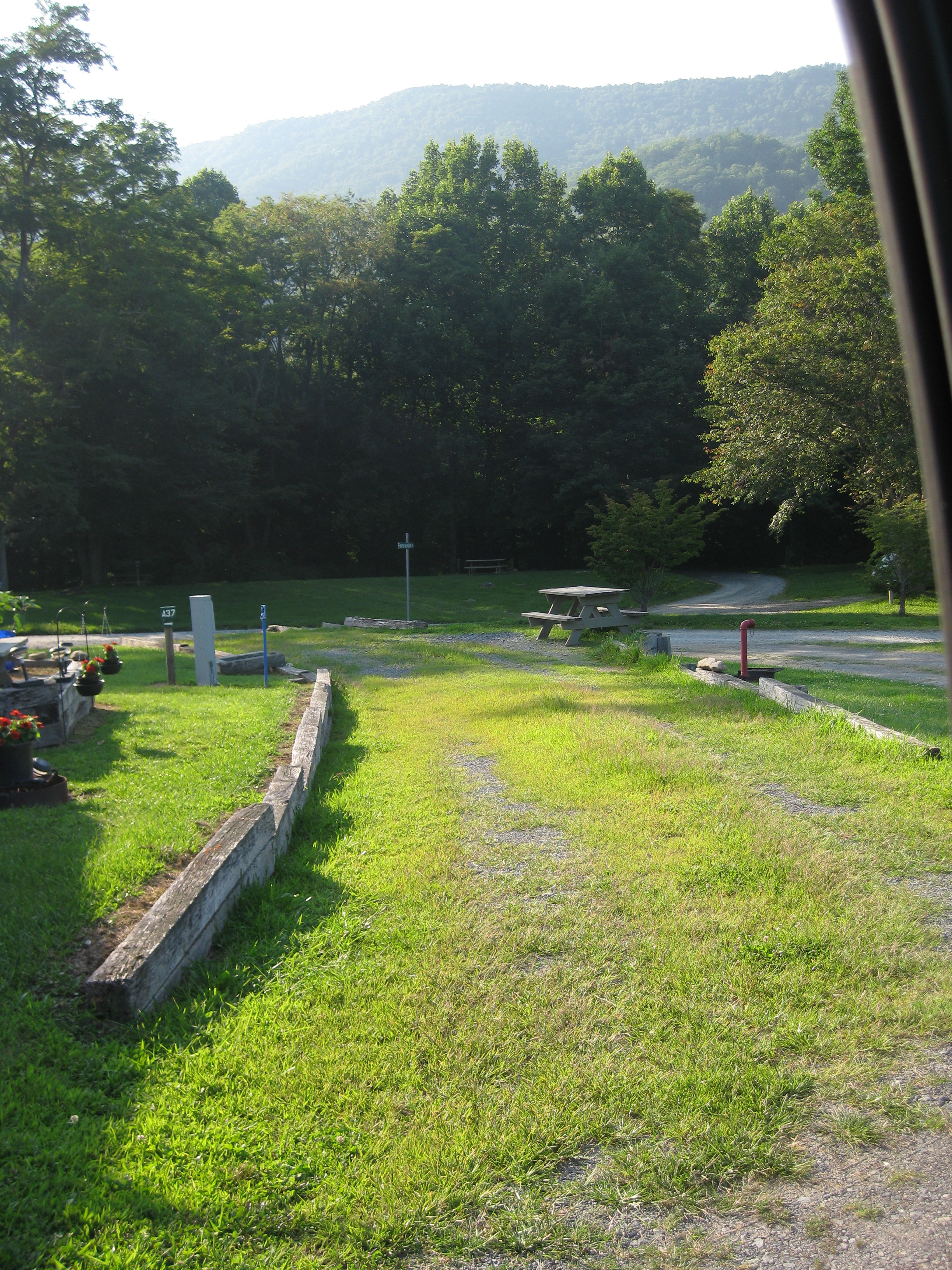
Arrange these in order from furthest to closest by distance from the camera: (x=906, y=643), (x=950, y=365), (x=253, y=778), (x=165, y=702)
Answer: (x=906, y=643)
(x=165, y=702)
(x=253, y=778)
(x=950, y=365)

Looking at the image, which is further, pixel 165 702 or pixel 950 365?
pixel 165 702

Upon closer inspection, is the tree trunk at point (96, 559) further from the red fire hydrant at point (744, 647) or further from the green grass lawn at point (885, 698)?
the red fire hydrant at point (744, 647)

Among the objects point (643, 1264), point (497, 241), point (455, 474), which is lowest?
point (643, 1264)

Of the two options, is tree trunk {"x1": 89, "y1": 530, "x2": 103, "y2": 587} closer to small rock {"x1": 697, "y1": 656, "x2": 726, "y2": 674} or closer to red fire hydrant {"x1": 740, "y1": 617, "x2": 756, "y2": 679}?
small rock {"x1": 697, "y1": 656, "x2": 726, "y2": 674}

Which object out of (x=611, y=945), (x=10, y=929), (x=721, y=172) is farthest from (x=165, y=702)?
(x=721, y=172)

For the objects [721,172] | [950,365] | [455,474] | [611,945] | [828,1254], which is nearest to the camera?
[950,365]

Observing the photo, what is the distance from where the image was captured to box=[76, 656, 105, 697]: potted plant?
884 centimetres

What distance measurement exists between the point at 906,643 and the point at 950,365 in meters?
17.2

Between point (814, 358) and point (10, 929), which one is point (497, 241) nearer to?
point (814, 358)

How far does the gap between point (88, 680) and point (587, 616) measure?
10604mm

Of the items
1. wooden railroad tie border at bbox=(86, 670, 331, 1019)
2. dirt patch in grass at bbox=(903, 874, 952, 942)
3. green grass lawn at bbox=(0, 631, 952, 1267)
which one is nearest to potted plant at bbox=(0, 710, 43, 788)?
green grass lawn at bbox=(0, 631, 952, 1267)

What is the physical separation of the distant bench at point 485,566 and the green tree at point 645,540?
17120 mm

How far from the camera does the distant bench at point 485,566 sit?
40938 millimetres

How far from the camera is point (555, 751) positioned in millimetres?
7477
